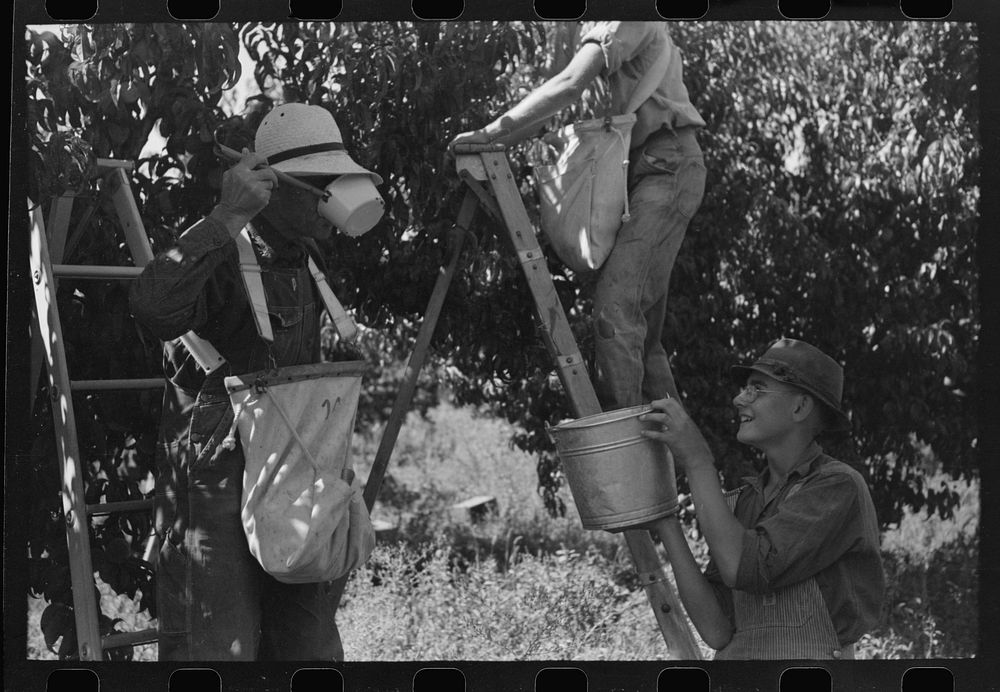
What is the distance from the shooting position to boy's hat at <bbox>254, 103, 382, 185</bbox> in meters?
4.17

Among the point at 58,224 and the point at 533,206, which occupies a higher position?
the point at 58,224

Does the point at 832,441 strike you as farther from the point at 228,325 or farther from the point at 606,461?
the point at 228,325

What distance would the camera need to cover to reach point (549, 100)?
14.6 feet

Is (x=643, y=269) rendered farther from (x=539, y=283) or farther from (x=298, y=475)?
(x=298, y=475)

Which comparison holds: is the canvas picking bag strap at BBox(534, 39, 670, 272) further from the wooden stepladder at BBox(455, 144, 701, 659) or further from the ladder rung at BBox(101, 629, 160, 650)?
the ladder rung at BBox(101, 629, 160, 650)

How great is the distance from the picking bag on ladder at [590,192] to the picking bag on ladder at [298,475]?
39.8 inches

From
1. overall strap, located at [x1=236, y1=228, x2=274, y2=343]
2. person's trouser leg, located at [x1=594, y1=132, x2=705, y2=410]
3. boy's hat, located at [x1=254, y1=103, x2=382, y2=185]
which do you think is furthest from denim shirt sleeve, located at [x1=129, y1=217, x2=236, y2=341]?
person's trouser leg, located at [x1=594, y1=132, x2=705, y2=410]

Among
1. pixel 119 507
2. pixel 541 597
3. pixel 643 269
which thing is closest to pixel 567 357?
pixel 643 269

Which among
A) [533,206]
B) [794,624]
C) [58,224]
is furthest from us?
[533,206]

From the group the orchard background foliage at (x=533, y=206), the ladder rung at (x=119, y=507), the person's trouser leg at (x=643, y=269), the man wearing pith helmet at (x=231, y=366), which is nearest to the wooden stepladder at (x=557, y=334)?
the person's trouser leg at (x=643, y=269)

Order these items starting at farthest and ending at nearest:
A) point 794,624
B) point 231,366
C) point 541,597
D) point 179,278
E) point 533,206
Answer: point 541,597
point 533,206
point 231,366
point 794,624
point 179,278

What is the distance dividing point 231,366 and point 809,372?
6.39 ft

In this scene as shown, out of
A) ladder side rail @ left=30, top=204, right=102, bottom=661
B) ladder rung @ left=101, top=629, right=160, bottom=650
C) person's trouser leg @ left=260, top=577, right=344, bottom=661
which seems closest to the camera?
person's trouser leg @ left=260, top=577, right=344, bottom=661

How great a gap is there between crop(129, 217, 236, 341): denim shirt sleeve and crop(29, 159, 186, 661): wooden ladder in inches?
34.7
